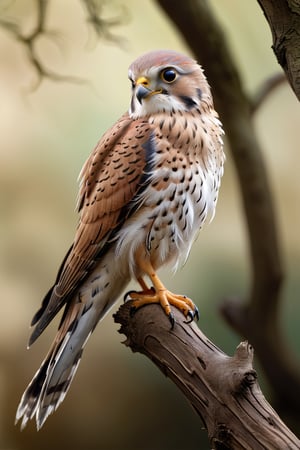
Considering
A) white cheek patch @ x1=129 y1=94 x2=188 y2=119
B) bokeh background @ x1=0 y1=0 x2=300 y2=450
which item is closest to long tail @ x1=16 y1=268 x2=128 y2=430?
white cheek patch @ x1=129 y1=94 x2=188 y2=119

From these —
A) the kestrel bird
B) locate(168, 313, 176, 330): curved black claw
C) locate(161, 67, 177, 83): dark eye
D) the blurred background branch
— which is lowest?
locate(168, 313, 176, 330): curved black claw

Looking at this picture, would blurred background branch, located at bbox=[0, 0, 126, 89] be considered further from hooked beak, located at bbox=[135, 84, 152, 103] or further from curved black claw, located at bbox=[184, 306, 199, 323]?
curved black claw, located at bbox=[184, 306, 199, 323]

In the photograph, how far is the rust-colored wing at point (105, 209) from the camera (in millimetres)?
1863

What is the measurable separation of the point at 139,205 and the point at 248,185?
1.08 meters

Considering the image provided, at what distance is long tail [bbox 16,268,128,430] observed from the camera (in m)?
1.93

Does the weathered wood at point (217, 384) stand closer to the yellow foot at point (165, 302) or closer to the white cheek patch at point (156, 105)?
the yellow foot at point (165, 302)

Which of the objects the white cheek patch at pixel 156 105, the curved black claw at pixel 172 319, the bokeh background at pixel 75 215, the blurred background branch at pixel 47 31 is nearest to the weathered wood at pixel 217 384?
the curved black claw at pixel 172 319

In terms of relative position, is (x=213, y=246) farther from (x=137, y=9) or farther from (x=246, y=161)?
(x=137, y=9)

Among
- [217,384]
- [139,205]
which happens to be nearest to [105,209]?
[139,205]

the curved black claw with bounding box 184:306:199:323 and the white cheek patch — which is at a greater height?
the white cheek patch

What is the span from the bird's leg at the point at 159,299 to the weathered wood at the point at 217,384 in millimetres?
34

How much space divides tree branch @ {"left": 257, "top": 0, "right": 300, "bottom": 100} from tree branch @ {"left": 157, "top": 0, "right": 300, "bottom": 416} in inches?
47.3

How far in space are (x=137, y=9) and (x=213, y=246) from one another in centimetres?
98

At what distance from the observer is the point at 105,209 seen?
6.17 feet
